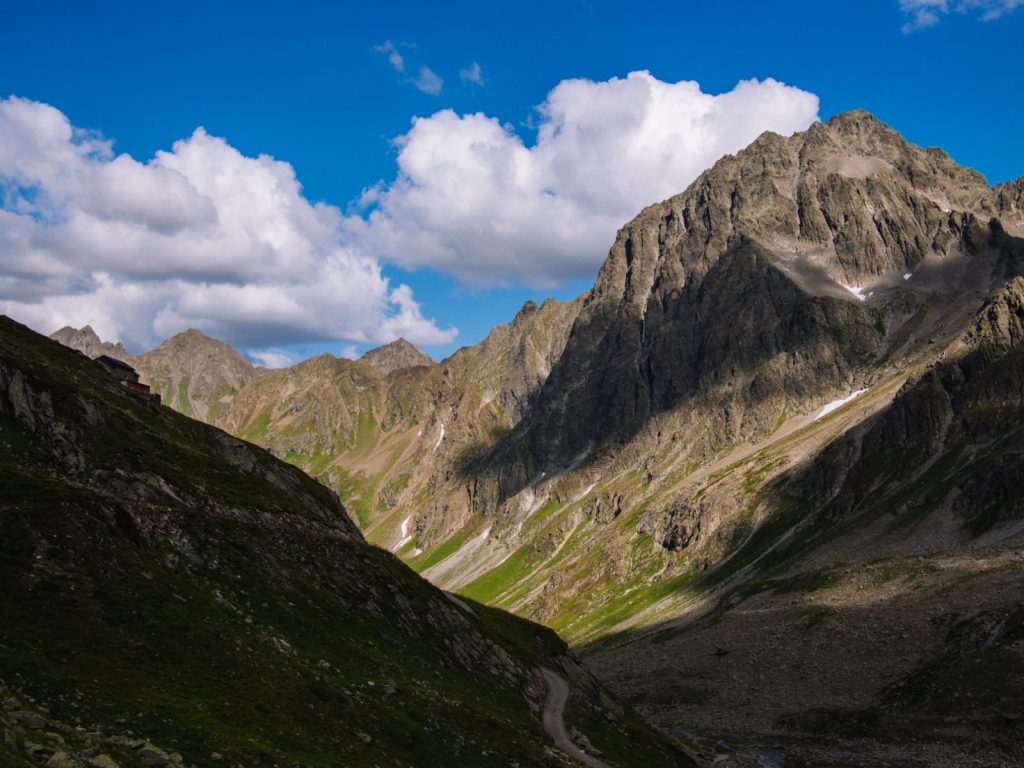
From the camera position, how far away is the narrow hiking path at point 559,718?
5725 centimetres

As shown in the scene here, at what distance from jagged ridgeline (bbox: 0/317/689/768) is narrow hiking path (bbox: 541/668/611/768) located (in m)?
1.01

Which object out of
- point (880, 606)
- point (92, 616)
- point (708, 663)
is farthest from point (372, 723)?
point (880, 606)

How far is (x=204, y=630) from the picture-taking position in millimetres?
42875

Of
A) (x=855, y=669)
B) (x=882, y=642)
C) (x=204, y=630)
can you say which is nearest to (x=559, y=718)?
(x=204, y=630)

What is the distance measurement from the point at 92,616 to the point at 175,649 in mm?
4177

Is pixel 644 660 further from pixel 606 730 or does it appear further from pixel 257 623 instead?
pixel 257 623

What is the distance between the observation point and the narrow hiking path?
188 feet

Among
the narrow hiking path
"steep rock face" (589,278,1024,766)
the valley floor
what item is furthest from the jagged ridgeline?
"steep rock face" (589,278,1024,766)

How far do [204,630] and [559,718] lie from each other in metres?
35.2

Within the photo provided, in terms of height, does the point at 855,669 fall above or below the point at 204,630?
below

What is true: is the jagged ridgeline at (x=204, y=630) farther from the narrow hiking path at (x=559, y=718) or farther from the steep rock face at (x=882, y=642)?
the steep rock face at (x=882, y=642)

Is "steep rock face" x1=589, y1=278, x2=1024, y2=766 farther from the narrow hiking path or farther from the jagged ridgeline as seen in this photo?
the jagged ridgeline

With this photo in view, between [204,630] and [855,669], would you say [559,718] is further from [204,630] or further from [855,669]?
[855,669]

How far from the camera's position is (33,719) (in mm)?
27109
